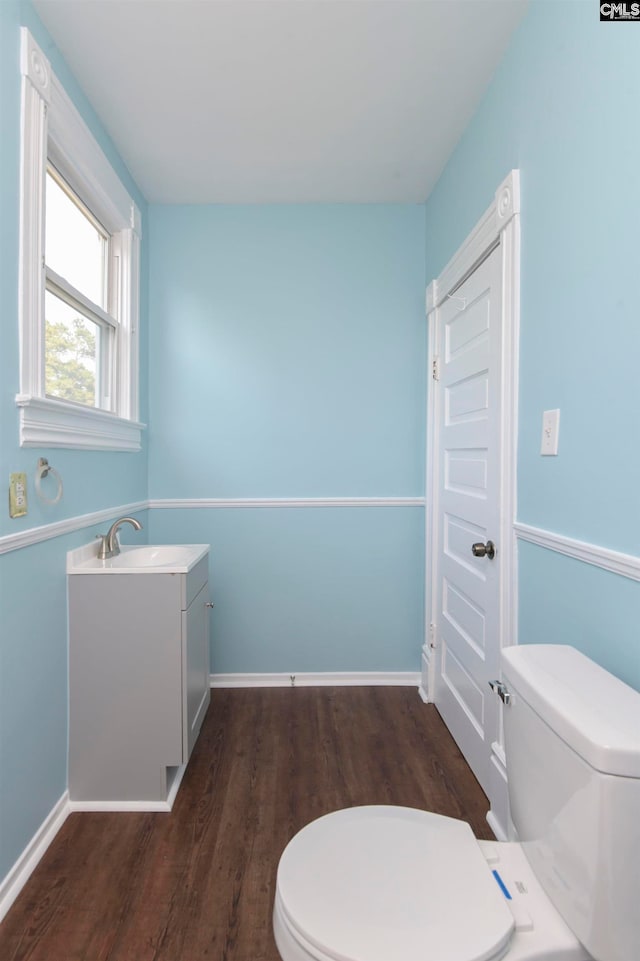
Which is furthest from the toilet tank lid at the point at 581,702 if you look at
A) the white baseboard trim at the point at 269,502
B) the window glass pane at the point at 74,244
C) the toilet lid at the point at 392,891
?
the window glass pane at the point at 74,244

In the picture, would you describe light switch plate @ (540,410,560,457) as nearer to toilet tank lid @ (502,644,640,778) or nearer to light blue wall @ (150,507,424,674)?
toilet tank lid @ (502,644,640,778)

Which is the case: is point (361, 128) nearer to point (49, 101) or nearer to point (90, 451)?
point (49, 101)

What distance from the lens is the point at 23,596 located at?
56.4 inches

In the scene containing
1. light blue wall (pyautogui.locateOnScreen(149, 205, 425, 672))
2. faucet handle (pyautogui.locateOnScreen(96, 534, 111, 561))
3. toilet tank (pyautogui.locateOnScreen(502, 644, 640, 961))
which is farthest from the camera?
light blue wall (pyautogui.locateOnScreen(149, 205, 425, 672))

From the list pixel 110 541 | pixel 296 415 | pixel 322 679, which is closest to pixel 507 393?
pixel 296 415

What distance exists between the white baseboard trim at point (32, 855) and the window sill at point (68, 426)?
1152 mm

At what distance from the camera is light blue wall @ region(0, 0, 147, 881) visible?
133 centimetres

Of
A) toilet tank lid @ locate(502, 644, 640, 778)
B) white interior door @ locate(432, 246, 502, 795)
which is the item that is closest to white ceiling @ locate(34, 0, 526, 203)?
white interior door @ locate(432, 246, 502, 795)

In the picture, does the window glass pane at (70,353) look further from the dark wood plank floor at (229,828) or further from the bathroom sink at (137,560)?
the dark wood plank floor at (229,828)

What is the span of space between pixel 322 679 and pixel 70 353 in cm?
193

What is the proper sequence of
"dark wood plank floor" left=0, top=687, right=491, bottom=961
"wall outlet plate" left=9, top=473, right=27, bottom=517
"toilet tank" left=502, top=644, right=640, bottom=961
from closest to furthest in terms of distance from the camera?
"toilet tank" left=502, top=644, right=640, bottom=961 < "dark wood plank floor" left=0, top=687, right=491, bottom=961 < "wall outlet plate" left=9, top=473, right=27, bottom=517

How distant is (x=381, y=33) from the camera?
5.10 feet

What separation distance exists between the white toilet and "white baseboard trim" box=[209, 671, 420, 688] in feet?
5.51

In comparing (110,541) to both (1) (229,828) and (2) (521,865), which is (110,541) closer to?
(1) (229,828)
